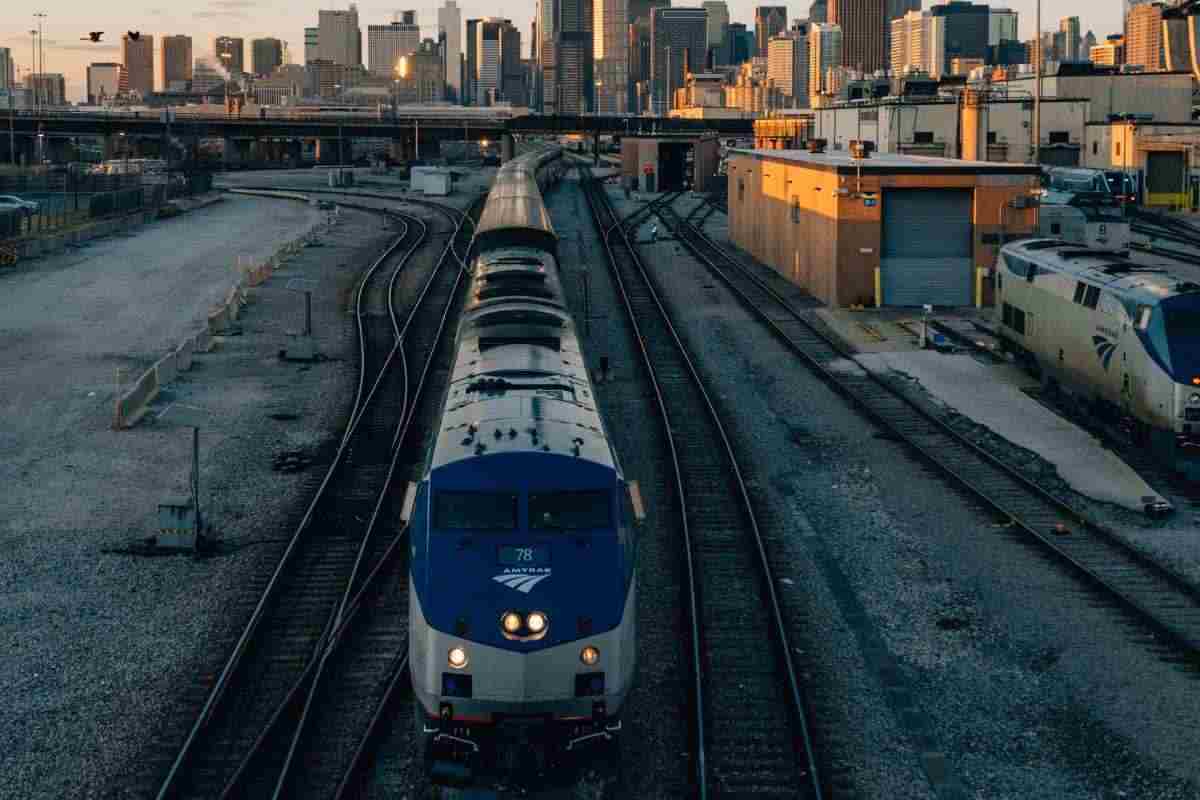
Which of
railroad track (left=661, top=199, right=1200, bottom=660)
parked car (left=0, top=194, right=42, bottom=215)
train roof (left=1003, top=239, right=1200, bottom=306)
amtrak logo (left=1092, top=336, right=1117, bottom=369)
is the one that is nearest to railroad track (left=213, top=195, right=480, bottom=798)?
railroad track (left=661, top=199, right=1200, bottom=660)

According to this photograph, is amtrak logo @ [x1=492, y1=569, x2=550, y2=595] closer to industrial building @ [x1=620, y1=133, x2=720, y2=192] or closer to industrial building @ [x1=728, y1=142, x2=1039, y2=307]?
industrial building @ [x1=728, y1=142, x2=1039, y2=307]

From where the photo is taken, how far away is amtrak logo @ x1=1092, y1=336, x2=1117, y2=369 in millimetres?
26336

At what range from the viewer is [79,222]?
75688mm

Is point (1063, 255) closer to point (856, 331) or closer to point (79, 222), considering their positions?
point (856, 331)

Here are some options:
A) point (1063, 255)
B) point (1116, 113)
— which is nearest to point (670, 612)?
point (1063, 255)

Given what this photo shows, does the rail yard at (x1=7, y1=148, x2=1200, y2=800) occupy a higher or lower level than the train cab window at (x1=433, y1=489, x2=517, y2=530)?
lower

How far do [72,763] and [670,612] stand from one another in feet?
25.0

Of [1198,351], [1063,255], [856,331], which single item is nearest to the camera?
[1198,351]

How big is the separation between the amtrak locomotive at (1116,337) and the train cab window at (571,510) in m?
14.3

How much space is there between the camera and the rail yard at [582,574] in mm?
13336

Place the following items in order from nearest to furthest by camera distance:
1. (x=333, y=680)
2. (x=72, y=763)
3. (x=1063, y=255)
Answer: (x=72, y=763)
(x=333, y=680)
(x=1063, y=255)

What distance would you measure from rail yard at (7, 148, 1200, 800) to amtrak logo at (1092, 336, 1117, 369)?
4.13 feet

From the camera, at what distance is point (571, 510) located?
44.5 ft

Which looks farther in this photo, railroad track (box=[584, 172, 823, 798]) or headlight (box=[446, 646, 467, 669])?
railroad track (box=[584, 172, 823, 798])
